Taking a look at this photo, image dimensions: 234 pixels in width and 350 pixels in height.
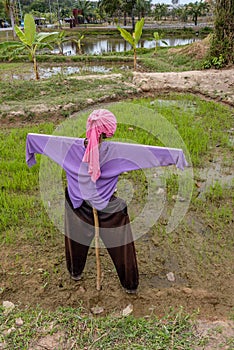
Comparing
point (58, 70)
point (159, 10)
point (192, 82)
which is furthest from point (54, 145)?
point (159, 10)

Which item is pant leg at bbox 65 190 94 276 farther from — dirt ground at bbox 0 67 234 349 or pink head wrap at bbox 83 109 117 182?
pink head wrap at bbox 83 109 117 182

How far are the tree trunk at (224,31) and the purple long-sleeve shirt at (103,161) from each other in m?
8.83

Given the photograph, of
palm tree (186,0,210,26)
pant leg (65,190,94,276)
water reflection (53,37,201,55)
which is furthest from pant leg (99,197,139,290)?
palm tree (186,0,210,26)

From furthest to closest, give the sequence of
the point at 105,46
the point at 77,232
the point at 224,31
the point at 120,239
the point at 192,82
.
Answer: the point at 105,46 → the point at 224,31 → the point at 192,82 → the point at 77,232 → the point at 120,239

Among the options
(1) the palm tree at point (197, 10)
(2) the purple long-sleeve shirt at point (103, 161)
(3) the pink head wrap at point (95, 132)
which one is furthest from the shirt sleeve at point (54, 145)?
(1) the palm tree at point (197, 10)

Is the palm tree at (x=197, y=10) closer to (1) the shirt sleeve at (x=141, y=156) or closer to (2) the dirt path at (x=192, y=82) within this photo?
(2) the dirt path at (x=192, y=82)

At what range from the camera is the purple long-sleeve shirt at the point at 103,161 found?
201cm

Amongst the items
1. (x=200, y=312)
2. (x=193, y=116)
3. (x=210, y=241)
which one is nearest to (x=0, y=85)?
(x=193, y=116)

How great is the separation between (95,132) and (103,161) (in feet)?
0.69

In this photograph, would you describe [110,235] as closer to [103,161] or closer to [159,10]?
[103,161]

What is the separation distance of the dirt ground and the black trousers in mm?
180

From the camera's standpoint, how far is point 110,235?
88.1 inches

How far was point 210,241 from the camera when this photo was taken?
2.93 meters

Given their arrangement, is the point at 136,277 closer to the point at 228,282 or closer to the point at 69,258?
the point at 69,258
